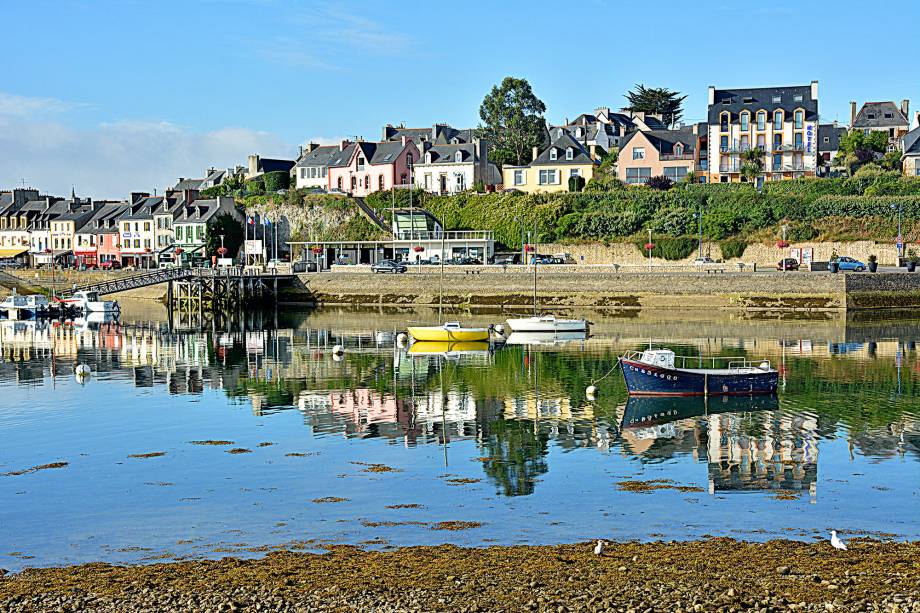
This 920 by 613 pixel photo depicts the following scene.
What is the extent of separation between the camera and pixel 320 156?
338ft

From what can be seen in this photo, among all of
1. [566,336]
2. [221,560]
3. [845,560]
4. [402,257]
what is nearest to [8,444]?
[221,560]

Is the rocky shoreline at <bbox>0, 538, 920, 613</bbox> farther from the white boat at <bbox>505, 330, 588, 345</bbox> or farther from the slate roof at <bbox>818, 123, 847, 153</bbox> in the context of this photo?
the slate roof at <bbox>818, 123, 847, 153</bbox>

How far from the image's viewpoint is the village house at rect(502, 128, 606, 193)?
9144cm

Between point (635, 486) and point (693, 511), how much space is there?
220cm

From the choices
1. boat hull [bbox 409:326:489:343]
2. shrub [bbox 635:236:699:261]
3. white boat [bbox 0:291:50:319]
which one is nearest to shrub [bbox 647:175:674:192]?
shrub [bbox 635:236:699:261]

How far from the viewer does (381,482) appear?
2233 centimetres

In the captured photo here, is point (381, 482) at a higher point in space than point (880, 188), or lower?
lower

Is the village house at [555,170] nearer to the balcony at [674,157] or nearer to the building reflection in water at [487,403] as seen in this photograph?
the balcony at [674,157]

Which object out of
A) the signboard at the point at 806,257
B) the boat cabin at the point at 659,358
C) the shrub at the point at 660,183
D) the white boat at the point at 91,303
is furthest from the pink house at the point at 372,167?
the boat cabin at the point at 659,358

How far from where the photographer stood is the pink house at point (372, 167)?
96.8 m

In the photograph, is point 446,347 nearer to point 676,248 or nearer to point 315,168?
point 676,248

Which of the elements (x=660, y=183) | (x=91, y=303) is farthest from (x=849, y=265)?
(x=91, y=303)

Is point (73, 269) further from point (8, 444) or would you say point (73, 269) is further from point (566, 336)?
point (8, 444)

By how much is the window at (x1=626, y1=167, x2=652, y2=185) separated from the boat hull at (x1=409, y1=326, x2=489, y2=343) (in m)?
43.4
